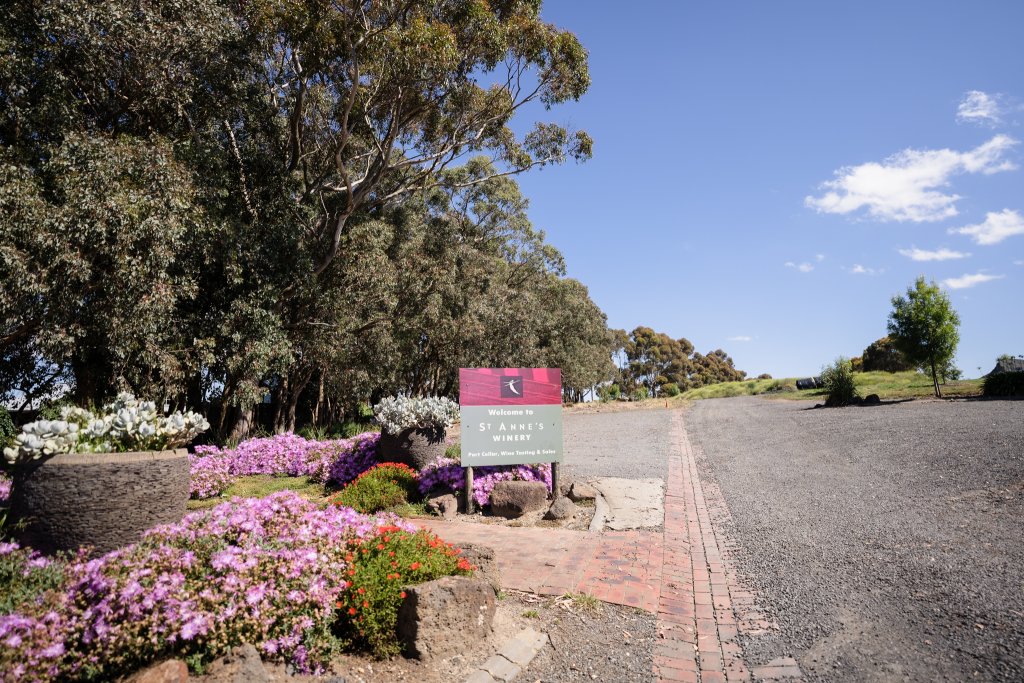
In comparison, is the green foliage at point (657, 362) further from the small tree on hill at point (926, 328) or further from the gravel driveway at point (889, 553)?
the gravel driveway at point (889, 553)

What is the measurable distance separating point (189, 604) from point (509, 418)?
509 centimetres

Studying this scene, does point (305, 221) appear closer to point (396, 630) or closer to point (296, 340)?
point (296, 340)

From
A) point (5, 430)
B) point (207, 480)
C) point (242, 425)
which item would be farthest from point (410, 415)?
point (242, 425)

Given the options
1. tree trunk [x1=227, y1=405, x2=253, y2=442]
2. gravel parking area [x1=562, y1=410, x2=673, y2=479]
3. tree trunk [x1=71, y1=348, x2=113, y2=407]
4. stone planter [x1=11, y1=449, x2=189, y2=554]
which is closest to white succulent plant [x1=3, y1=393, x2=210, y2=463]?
stone planter [x1=11, y1=449, x2=189, y2=554]

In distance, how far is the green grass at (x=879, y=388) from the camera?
97.1 ft

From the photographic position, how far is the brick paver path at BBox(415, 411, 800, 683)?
355 centimetres

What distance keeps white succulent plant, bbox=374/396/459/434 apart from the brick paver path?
7.33ft

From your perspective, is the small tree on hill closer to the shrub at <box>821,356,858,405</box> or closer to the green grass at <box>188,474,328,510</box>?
the shrub at <box>821,356,858,405</box>

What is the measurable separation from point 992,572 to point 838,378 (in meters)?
27.0

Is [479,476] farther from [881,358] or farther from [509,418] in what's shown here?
[881,358]

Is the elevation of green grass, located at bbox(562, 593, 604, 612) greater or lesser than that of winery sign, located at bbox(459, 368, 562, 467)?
lesser

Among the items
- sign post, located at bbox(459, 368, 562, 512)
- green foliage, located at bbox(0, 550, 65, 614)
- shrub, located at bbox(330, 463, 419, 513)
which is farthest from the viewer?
sign post, located at bbox(459, 368, 562, 512)

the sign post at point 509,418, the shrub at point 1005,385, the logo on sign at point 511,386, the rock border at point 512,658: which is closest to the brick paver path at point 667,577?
the rock border at point 512,658

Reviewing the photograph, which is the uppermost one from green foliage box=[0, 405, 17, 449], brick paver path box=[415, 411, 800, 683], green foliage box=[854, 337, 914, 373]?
green foliage box=[854, 337, 914, 373]
